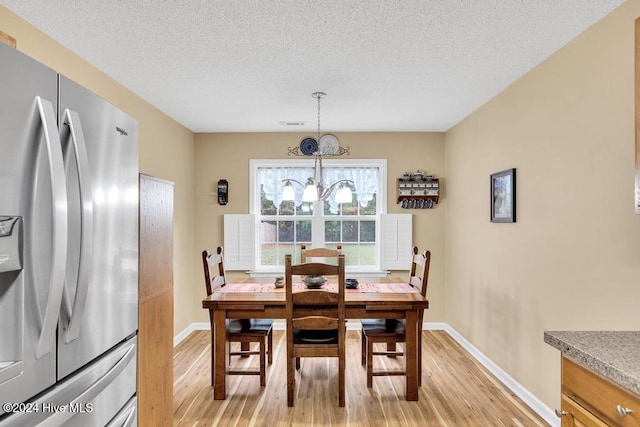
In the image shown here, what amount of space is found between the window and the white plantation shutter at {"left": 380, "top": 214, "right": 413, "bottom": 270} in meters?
0.16

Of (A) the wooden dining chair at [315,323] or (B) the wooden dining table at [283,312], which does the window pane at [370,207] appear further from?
(A) the wooden dining chair at [315,323]

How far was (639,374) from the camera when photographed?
3.32 feet

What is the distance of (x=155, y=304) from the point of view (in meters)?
1.91

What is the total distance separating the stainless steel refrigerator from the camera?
0.92 meters

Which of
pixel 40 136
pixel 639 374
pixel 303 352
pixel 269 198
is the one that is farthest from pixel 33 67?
pixel 269 198

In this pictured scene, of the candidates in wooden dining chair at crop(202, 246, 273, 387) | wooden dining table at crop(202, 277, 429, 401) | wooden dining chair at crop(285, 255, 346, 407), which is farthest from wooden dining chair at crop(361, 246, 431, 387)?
wooden dining chair at crop(202, 246, 273, 387)

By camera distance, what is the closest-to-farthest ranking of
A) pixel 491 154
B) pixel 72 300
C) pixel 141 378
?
pixel 72 300
pixel 141 378
pixel 491 154

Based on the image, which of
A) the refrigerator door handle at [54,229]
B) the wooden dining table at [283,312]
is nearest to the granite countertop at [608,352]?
the wooden dining table at [283,312]

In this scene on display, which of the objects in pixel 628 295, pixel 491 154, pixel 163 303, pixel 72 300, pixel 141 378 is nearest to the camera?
pixel 72 300

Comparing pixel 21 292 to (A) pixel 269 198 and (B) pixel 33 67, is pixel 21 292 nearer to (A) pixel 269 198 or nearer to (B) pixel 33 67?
(B) pixel 33 67

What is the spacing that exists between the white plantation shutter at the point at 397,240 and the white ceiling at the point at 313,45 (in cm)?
162

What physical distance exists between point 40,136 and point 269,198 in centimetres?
394

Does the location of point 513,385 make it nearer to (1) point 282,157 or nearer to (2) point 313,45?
(2) point 313,45

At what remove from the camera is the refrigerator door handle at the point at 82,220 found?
112 cm
